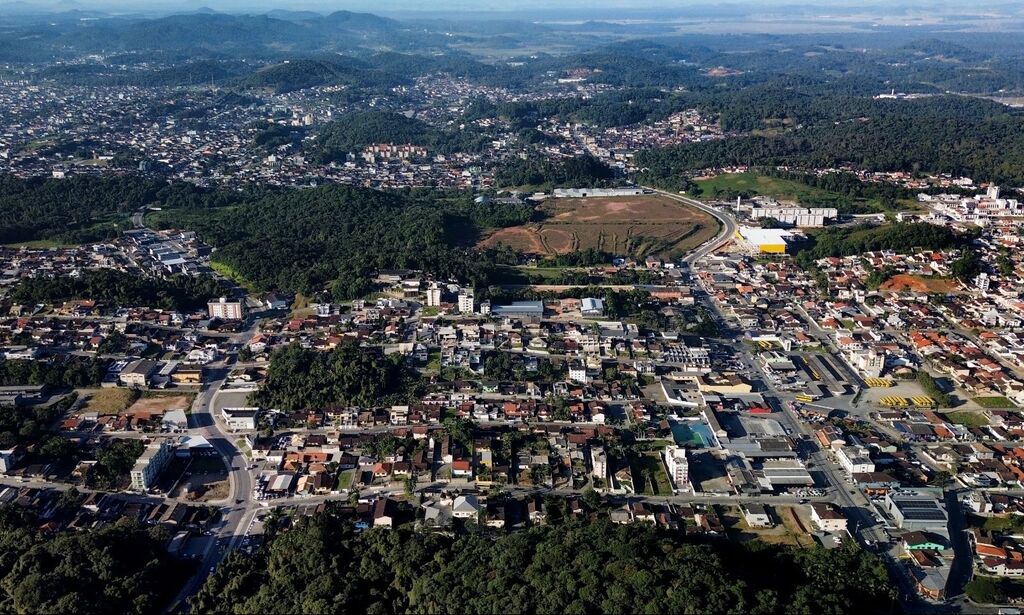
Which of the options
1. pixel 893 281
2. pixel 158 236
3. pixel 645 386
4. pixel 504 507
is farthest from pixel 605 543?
pixel 158 236

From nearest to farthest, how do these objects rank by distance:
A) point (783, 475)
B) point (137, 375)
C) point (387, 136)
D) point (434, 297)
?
1. point (783, 475)
2. point (137, 375)
3. point (434, 297)
4. point (387, 136)

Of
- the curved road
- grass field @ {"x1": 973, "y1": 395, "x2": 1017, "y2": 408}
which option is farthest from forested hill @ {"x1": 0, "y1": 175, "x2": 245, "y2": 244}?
grass field @ {"x1": 973, "y1": 395, "x2": 1017, "y2": 408}

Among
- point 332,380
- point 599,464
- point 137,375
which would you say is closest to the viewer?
point 599,464

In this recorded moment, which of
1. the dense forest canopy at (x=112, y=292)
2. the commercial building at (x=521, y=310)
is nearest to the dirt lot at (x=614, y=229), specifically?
the commercial building at (x=521, y=310)

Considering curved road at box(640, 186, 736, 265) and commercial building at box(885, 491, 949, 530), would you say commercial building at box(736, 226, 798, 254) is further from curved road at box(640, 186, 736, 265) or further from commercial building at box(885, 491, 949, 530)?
commercial building at box(885, 491, 949, 530)

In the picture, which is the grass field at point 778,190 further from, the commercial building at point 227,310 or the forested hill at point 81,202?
the commercial building at point 227,310

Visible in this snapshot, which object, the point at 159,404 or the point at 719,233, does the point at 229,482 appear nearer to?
the point at 159,404

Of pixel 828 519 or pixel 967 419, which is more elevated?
pixel 828 519

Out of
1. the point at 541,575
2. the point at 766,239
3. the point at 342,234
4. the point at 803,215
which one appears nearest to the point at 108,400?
the point at 541,575
